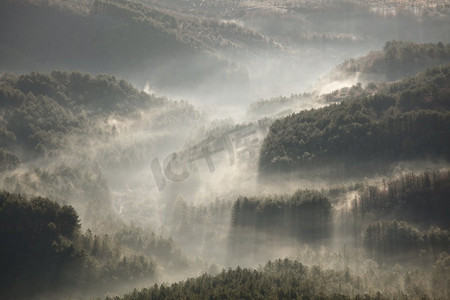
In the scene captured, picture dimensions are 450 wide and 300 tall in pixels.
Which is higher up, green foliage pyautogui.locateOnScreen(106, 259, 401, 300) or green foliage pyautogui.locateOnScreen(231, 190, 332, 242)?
green foliage pyautogui.locateOnScreen(231, 190, 332, 242)

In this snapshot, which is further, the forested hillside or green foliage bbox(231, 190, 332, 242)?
the forested hillside

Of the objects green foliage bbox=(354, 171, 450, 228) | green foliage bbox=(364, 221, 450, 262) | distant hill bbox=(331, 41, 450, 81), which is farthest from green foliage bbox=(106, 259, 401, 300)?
distant hill bbox=(331, 41, 450, 81)

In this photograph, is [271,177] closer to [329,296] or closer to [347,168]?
[347,168]

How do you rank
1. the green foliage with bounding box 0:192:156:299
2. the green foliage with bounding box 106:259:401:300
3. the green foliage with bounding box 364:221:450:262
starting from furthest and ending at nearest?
the green foliage with bounding box 364:221:450:262, the green foliage with bounding box 0:192:156:299, the green foliage with bounding box 106:259:401:300

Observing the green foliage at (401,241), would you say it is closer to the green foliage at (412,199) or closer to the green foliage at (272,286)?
the green foliage at (412,199)

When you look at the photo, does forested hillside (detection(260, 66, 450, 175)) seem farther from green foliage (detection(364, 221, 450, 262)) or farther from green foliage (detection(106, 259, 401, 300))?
green foliage (detection(106, 259, 401, 300))

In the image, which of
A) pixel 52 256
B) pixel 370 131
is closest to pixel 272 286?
pixel 52 256

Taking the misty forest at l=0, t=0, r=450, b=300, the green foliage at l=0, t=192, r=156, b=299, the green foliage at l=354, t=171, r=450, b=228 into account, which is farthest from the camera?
the green foliage at l=354, t=171, r=450, b=228
